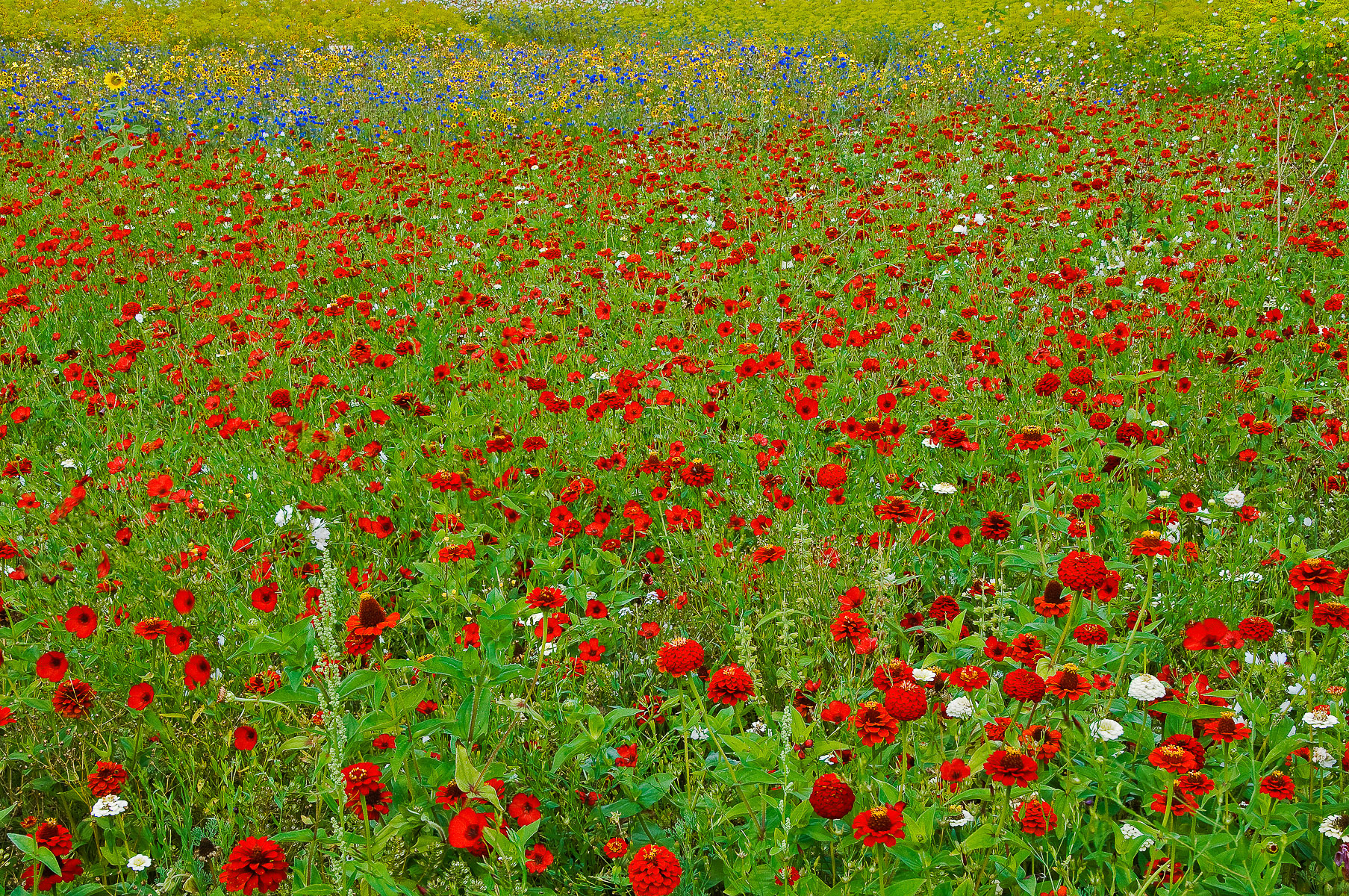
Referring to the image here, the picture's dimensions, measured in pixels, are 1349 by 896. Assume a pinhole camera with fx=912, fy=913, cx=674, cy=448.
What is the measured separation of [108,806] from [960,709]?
1.69 m

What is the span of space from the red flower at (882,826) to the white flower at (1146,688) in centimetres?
53

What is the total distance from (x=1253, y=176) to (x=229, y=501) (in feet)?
21.7

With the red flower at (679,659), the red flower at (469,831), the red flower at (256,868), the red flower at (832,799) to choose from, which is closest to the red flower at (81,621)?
the red flower at (256,868)

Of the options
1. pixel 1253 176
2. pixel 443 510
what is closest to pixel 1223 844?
pixel 443 510

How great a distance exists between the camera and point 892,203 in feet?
20.4

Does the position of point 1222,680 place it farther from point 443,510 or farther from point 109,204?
point 109,204

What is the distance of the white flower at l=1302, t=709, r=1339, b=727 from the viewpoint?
1.64 metres

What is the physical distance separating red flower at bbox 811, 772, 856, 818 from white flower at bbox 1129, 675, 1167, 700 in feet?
1.93

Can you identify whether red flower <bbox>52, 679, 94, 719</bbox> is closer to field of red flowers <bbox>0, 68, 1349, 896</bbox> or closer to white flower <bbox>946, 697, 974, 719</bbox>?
field of red flowers <bbox>0, 68, 1349, 896</bbox>

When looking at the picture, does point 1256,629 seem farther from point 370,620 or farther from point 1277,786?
point 370,620

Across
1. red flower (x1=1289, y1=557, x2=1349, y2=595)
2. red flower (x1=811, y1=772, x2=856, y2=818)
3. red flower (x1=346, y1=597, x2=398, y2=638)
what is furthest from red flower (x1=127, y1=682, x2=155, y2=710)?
red flower (x1=1289, y1=557, x2=1349, y2=595)

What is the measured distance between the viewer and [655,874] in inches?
52.7

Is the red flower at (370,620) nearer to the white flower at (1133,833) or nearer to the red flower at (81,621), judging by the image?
the red flower at (81,621)

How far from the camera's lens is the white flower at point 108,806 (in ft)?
5.75
